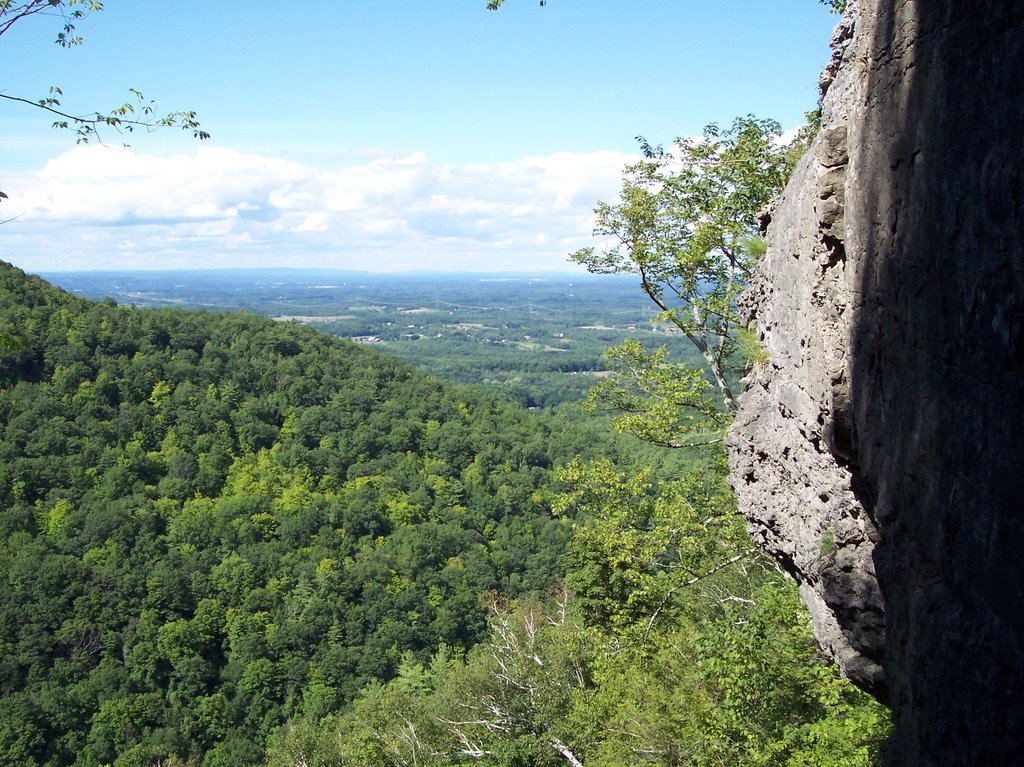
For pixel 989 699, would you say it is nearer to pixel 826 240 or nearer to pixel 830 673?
pixel 826 240

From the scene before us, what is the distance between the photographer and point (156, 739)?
1086 inches

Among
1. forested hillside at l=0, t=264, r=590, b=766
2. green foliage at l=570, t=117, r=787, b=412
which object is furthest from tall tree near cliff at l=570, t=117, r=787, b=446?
forested hillside at l=0, t=264, r=590, b=766

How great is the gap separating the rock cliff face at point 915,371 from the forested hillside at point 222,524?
87.4ft

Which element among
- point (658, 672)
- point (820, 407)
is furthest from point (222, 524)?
point (820, 407)

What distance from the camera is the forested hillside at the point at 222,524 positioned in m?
29.6

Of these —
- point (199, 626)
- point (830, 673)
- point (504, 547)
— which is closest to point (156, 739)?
point (199, 626)

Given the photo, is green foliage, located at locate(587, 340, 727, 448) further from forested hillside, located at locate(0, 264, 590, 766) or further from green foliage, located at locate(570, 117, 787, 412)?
forested hillside, located at locate(0, 264, 590, 766)

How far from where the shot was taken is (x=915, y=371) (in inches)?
129

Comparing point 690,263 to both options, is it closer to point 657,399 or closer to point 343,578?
point 657,399

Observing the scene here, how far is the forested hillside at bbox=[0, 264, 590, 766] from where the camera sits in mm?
29625

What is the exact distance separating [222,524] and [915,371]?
1573 inches

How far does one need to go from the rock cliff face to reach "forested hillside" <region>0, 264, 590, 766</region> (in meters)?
26.6

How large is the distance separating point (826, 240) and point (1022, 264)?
2.29 m

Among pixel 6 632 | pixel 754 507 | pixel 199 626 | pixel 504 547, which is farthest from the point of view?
pixel 504 547
